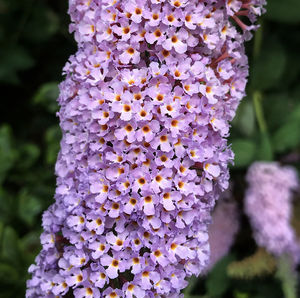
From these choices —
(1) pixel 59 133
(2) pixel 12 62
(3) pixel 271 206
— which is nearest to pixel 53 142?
(1) pixel 59 133

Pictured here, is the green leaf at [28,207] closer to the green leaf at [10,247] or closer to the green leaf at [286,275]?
the green leaf at [10,247]

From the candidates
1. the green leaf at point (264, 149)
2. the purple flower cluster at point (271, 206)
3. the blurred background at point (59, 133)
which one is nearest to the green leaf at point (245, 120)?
the blurred background at point (59, 133)

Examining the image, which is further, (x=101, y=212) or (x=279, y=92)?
(x=279, y=92)

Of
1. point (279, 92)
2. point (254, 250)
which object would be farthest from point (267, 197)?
point (279, 92)

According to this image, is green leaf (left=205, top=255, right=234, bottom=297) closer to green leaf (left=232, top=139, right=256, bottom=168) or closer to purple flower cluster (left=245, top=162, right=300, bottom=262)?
purple flower cluster (left=245, top=162, right=300, bottom=262)

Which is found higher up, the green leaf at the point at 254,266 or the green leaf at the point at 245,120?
the green leaf at the point at 245,120

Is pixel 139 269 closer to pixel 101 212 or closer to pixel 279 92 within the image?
pixel 101 212

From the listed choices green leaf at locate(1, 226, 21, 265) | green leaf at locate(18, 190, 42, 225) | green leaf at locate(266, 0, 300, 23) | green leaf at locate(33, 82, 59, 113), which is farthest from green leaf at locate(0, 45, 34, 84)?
green leaf at locate(266, 0, 300, 23)
